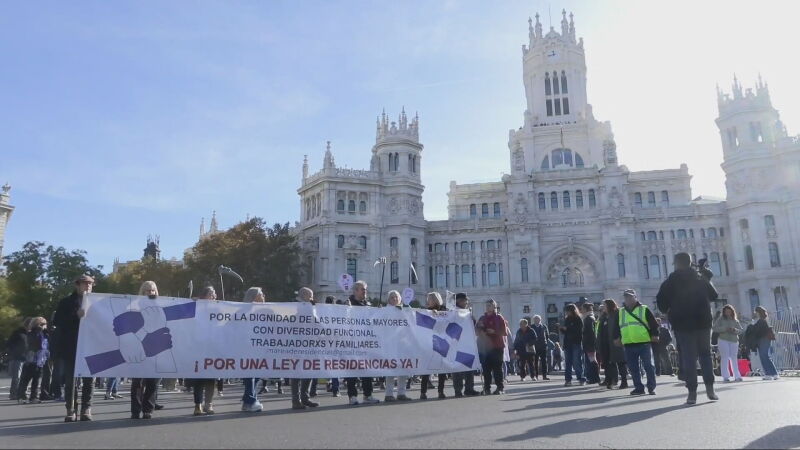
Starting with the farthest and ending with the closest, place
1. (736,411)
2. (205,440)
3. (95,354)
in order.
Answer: (95,354) → (736,411) → (205,440)

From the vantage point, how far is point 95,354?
31.0 ft

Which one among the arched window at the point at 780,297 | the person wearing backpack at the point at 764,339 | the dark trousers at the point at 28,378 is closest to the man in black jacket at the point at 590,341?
the person wearing backpack at the point at 764,339

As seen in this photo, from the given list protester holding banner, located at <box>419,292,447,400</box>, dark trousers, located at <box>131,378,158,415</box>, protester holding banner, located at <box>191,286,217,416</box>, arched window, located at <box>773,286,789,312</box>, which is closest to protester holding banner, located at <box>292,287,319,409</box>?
protester holding banner, located at <box>191,286,217,416</box>

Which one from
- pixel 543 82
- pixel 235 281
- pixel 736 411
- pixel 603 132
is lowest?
pixel 736 411

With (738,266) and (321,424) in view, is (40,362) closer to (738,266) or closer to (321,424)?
(321,424)

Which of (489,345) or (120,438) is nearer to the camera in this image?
(120,438)

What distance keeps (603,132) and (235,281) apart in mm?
42059

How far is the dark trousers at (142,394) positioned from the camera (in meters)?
9.43

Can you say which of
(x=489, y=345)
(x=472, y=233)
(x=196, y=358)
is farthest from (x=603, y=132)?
(x=196, y=358)

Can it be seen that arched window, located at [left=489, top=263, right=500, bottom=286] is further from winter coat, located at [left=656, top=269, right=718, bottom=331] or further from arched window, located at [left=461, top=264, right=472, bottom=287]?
winter coat, located at [left=656, top=269, right=718, bottom=331]

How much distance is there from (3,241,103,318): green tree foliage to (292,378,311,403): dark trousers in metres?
46.5

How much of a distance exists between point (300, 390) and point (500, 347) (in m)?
4.46

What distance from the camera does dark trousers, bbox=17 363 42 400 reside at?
15672 millimetres

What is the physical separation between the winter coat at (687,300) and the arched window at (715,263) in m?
56.0
